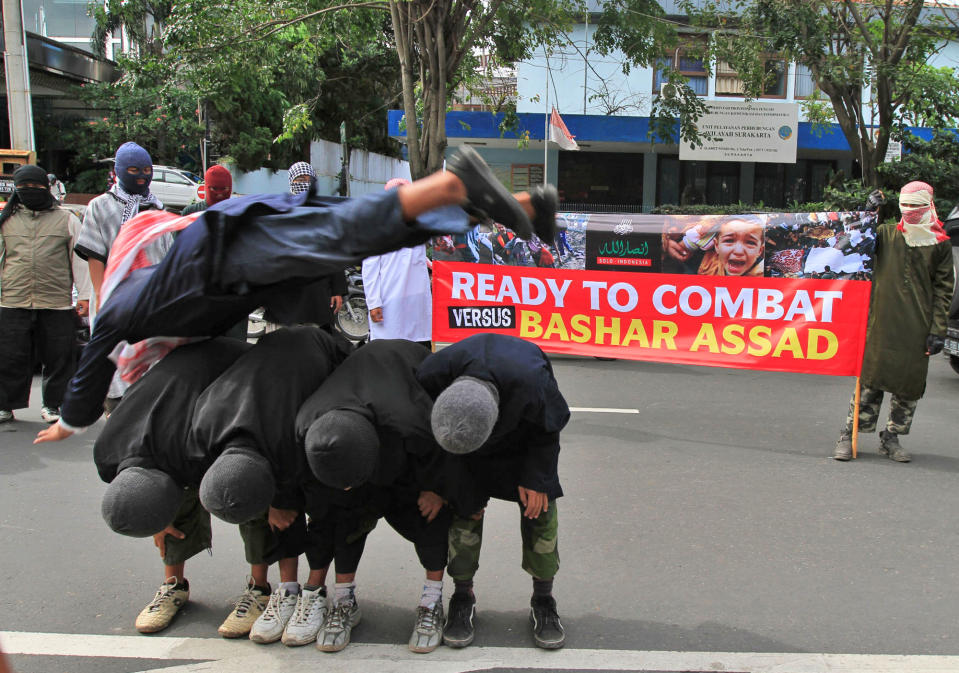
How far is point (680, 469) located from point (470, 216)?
3.51m

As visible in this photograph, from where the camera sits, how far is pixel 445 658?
2902 mm

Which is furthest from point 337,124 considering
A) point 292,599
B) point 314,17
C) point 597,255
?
point 292,599

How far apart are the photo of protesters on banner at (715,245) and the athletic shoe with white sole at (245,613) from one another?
174 inches

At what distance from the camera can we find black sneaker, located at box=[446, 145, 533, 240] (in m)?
2.02

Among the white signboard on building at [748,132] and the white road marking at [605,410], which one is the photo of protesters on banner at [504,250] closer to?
the white road marking at [605,410]

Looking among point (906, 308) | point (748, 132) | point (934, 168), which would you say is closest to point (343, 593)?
point (906, 308)

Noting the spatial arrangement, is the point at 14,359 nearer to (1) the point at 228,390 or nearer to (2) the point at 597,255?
(1) the point at 228,390

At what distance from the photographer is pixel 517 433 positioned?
275cm

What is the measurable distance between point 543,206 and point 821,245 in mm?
4303

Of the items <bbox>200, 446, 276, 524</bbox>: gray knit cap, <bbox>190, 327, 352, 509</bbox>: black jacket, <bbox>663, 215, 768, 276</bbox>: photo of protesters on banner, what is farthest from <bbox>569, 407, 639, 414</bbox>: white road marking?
<bbox>200, 446, 276, 524</bbox>: gray knit cap

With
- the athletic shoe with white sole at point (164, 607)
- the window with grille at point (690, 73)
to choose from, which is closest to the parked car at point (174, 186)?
the window with grille at point (690, 73)

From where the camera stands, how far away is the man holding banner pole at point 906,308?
5.30m

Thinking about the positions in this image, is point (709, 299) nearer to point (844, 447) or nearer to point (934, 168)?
point (844, 447)

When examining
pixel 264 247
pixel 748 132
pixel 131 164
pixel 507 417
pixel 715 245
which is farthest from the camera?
pixel 748 132
